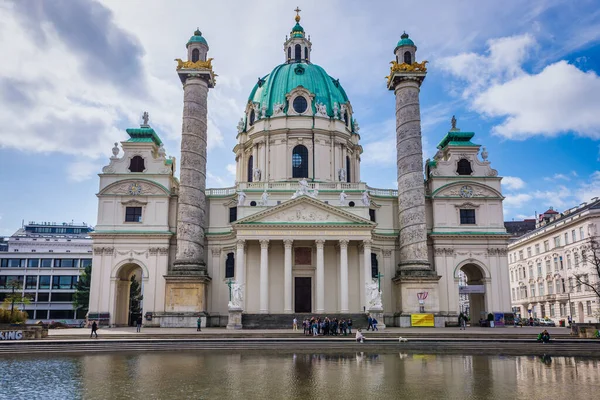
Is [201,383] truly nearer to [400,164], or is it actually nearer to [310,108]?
[400,164]

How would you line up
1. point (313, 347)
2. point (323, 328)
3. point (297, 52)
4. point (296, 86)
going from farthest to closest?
point (297, 52)
point (296, 86)
point (323, 328)
point (313, 347)

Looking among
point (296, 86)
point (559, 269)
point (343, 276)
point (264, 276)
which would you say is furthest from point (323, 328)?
point (559, 269)

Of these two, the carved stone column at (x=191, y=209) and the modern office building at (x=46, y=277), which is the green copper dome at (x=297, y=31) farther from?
the modern office building at (x=46, y=277)

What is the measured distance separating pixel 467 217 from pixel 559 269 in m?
18.4

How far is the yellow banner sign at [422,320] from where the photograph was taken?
40969 mm

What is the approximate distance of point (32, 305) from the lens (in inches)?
3029

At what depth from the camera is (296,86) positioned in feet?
178

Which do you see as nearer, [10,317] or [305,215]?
[10,317]

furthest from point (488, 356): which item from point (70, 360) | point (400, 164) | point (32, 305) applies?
point (32, 305)

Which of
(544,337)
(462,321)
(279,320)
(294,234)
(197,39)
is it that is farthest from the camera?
(197,39)

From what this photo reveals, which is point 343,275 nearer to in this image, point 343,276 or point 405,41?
point 343,276

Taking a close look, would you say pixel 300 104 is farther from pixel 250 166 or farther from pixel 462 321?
pixel 462 321

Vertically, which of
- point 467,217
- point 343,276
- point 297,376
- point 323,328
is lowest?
point 297,376

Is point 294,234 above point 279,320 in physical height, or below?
above
